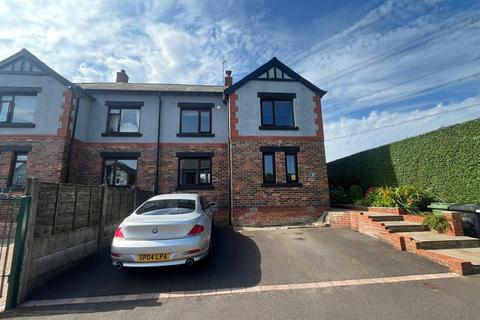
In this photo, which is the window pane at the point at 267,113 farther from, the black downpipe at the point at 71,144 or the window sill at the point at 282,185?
the black downpipe at the point at 71,144

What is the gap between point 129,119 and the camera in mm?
12656

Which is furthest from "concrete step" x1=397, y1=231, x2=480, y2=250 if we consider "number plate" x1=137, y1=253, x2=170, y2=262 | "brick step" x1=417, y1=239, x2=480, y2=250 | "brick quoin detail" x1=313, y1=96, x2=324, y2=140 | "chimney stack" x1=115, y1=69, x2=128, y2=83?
"chimney stack" x1=115, y1=69, x2=128, y2=83

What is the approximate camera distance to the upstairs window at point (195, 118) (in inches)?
501

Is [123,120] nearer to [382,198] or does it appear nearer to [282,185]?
[282,185]

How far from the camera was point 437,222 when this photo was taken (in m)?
6.60

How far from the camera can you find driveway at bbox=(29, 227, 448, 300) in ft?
14.6

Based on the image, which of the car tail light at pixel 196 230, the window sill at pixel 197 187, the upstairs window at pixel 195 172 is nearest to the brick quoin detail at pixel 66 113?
the upstairs window at pixel 195 172

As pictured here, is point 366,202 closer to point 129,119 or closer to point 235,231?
point 235,231

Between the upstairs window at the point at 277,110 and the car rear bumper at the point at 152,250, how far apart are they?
8247 mm

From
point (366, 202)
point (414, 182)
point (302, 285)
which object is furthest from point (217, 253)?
point (414, 182)

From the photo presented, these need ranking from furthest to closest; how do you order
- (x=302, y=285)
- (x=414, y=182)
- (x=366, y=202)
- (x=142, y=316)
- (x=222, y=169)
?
1. (x=222, y=169)
2. (x=366, y=202)
3. (x=414, y=182)
4. (x=302, y=285)
5. (x=142, y=316)

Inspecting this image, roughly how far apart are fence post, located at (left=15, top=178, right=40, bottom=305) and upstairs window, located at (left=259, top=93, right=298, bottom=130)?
30.2 ft

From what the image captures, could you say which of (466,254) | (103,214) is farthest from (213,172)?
(466,254)

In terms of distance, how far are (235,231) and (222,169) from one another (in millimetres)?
3649
